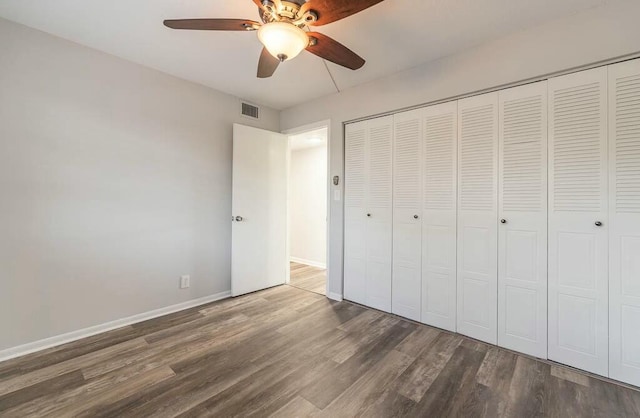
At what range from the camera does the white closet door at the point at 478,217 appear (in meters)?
2.25

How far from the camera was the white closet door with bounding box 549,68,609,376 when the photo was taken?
1832mm

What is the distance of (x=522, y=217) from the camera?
2.12 metres

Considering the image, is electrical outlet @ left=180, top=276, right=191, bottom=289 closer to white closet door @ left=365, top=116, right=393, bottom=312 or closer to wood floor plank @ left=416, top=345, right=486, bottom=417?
white closet door @ left=365, top=116, right=393, bottom=312

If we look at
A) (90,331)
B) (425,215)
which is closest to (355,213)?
(425,215)

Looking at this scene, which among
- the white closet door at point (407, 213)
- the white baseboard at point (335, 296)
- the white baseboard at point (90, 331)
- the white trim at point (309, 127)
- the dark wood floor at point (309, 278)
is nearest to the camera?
the white baseboard at point (90, 331)

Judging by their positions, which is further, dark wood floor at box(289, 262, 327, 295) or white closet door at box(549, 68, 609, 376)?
dark wood floor at box(289, 262, 327, 295)

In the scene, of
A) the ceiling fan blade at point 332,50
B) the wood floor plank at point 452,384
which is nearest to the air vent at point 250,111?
the ceiling fan blade at point 332,50

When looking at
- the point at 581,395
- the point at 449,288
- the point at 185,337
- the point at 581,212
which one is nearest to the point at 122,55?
the point at 185,337

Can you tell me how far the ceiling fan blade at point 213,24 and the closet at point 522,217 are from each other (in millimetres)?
1775

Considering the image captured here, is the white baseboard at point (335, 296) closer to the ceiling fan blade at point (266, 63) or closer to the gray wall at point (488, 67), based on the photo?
the gray wall at point (488, 67)

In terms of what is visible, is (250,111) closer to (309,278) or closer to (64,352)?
(309,278)

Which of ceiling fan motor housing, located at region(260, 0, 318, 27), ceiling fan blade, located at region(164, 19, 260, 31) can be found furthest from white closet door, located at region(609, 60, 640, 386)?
ceiling fan blade, located at region(164, 19, 260, 31)

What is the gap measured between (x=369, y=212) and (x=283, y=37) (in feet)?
6.49

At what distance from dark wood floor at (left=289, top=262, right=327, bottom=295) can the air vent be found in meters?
2.36
